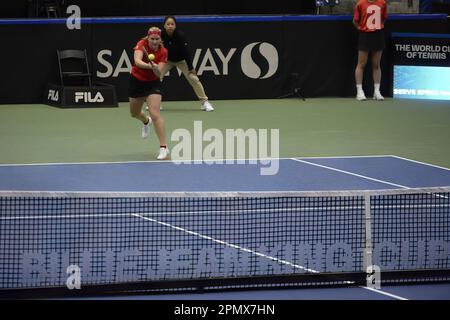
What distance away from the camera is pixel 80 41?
848 inches

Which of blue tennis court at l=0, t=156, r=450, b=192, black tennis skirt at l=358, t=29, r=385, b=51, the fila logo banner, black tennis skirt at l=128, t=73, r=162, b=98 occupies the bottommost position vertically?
blue tennis court at l=0, t=156, r=450, b=192

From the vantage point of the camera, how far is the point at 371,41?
22031 mm

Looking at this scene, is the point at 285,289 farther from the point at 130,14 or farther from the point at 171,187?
the point at 130,14

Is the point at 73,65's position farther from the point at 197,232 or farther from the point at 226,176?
the point at 197,232

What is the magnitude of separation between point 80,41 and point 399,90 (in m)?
6.88

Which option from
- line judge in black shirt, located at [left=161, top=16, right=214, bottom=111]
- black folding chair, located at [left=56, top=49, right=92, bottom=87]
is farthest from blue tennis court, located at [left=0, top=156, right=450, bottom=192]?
black folding chair, located at [left=56, top=49, right=92, bottom=87]

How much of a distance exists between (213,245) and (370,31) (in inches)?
513

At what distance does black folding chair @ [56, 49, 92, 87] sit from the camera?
21172mm

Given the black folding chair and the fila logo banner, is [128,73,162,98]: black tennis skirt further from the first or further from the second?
the black folding chair

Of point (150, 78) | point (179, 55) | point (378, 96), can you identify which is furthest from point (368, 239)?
point (378, 96)

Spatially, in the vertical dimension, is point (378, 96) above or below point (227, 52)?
below

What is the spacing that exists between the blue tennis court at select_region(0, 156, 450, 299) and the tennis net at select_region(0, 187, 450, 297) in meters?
0.02
